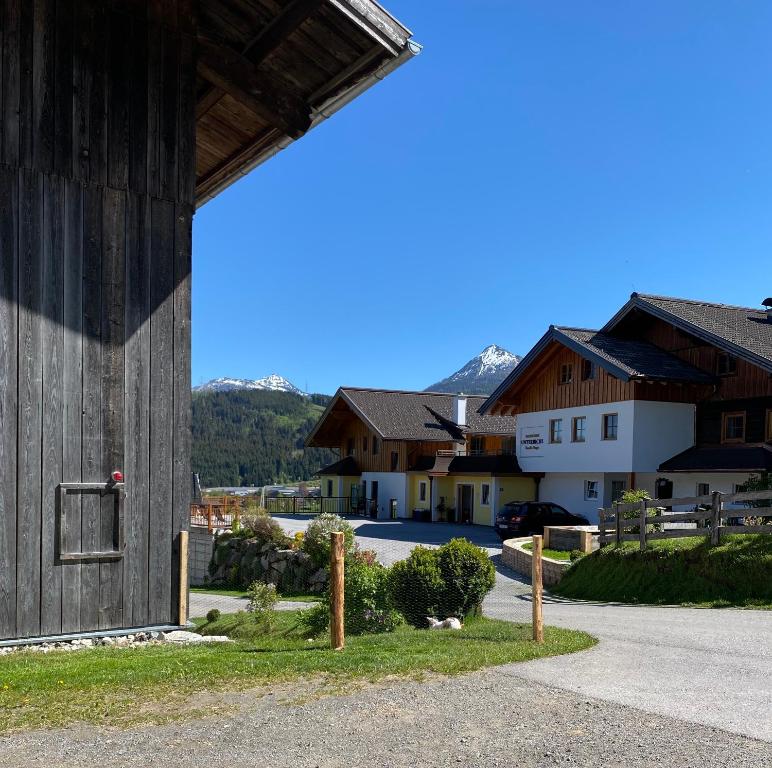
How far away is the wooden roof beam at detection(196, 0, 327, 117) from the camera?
1045cm

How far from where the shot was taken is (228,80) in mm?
11641

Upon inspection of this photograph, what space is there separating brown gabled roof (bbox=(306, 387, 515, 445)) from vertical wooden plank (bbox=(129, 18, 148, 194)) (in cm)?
3682

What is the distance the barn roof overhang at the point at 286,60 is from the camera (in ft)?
34.4

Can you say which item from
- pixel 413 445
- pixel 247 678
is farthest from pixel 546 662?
pixel 413 445

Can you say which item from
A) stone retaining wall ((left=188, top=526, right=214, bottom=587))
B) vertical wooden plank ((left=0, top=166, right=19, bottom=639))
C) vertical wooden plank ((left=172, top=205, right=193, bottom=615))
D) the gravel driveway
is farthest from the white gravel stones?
stone retaining wall ((left=188, top=526, right=214, bottom=587))

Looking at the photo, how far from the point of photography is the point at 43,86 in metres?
10.1

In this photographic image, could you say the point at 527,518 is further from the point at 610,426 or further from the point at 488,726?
the point at 488,726

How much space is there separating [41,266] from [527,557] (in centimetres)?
1585

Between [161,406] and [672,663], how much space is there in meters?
6.80

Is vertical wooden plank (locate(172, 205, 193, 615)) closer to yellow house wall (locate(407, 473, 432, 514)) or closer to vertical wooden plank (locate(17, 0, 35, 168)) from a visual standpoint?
vertical wooden plank (locate(17, 0, 35, 168))

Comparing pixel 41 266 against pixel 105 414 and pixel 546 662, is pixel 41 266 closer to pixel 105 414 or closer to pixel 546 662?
pixel 105 414

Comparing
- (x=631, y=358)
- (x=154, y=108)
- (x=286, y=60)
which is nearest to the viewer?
(x=154, y=108)

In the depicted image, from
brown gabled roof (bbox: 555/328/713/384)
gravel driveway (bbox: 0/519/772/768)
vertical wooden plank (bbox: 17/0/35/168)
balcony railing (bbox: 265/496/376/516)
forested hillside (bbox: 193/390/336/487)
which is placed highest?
vertical wooden plank (bbox: 17/0/35/168)

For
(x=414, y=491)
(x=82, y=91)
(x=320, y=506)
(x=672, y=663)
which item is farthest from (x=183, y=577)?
(x=320, y=506)
